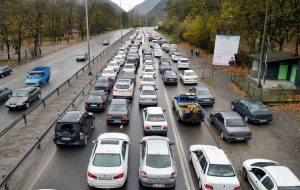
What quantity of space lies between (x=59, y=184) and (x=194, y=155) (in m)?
6.21

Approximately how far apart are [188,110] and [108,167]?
974cm

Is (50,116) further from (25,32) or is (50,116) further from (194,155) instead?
(25,32)

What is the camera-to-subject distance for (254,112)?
2216cm

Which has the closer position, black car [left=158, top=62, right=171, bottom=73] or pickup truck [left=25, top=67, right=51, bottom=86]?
pickup truck [left=25, top=67, right=51, bottom=86]

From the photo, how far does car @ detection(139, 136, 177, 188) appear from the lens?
13.0 metres

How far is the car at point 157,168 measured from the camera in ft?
42.7

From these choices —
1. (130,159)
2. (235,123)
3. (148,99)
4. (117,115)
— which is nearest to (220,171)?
(130,159)

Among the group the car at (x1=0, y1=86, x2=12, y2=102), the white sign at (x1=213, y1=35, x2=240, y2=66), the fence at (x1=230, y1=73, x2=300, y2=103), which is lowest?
the car at (x1=0, y1=86, x2=12, y2=102)

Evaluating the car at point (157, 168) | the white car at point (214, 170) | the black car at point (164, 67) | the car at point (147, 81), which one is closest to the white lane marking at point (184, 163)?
the white car at point (214, 170)

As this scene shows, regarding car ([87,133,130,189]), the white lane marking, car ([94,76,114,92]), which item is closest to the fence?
the white lane marking

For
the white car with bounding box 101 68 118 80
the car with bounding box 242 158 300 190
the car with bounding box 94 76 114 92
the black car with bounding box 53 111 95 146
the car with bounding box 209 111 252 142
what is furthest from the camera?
the white car with bounding box 101 68 118 80

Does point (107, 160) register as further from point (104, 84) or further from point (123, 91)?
point (104, 84)

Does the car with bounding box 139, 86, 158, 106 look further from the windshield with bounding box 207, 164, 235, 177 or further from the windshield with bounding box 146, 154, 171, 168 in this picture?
the windshield with bounding box 207, 164, 235, 177

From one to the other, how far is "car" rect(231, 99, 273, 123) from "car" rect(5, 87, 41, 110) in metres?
16.5
